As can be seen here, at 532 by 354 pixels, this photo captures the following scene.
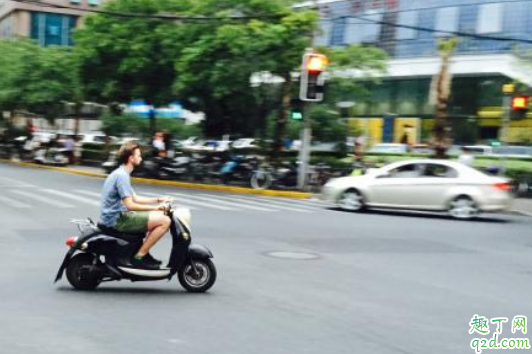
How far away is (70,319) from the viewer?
635 centimetres

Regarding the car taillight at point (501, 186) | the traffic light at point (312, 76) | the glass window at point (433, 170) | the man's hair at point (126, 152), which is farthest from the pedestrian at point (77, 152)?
the man's hair at point (126, 152)

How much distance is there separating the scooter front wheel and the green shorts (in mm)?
677

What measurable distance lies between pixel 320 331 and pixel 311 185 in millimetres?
17196

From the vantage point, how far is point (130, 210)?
7352mm

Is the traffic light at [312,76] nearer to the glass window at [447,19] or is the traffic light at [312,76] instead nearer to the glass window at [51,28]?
the glass window at [447,19]

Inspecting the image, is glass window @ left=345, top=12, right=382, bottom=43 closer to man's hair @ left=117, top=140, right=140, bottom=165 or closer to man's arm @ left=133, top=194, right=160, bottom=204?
man's hair @ left=117, top=140, right=140, bottom=165

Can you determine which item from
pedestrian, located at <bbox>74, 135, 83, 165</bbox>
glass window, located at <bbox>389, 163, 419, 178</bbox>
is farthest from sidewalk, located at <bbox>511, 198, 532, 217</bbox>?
pedestrian, located at <bbox>74, 135, 83, 165</bbox>

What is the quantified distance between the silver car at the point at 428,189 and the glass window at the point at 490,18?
81.2 feet

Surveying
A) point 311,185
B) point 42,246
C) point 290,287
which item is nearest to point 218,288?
point 290,287

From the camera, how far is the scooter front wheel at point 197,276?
769 cm

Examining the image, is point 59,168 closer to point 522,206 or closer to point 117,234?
point 522,206

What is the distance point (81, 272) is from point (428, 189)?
11.2m

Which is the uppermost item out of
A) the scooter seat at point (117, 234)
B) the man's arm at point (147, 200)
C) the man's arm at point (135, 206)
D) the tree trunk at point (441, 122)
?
the tree trunk at point (441, 122)

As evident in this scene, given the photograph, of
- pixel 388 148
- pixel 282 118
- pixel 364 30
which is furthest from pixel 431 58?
pixel 282 118
